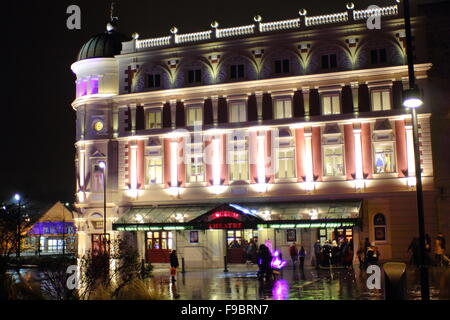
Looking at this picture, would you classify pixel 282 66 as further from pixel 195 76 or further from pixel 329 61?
pixel 195 76

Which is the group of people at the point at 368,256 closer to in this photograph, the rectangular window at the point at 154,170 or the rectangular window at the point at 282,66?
the rectangular window at the point at 282,66

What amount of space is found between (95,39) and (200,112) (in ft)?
38.5

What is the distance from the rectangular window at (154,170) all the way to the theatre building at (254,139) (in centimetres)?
8

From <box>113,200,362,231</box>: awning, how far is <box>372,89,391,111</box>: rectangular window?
638cm

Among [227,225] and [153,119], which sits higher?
[153,119]

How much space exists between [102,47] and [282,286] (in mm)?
28406

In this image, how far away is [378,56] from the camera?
132 ft

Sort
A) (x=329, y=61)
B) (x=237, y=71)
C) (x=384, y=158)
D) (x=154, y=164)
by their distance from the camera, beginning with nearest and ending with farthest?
1. (x=384, y=158)
2. (x=329, y=61)
3. (x=237, y=71)
4. (x=154, y=164)

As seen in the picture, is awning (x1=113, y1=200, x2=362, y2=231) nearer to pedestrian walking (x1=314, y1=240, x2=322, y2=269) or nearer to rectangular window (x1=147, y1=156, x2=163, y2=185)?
pedestrian walking (x1=314, y1=240, x2=322, y2=269)

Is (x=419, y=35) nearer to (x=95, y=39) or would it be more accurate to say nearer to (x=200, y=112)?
(x=200, y=112)

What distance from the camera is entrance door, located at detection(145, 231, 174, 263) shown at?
43.6m

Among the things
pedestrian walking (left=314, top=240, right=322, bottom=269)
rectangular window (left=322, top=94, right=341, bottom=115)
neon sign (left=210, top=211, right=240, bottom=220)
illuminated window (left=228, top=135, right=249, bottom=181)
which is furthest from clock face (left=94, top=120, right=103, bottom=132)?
pedestrian walking (left=314, top=240, right=322, bottom=269)

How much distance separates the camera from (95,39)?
48812 millimetres

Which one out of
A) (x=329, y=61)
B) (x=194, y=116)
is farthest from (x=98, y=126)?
(x=329, y=61)
